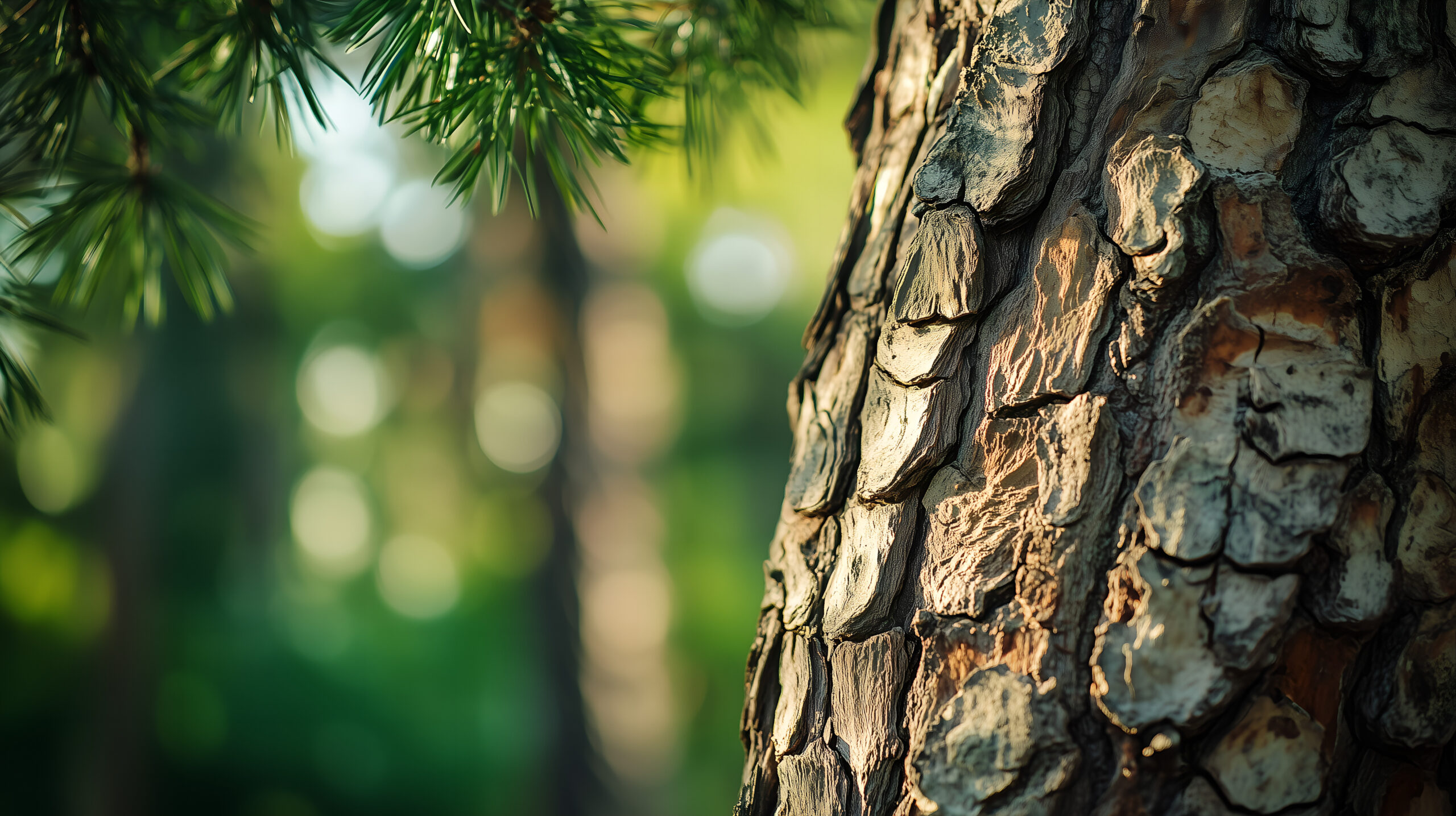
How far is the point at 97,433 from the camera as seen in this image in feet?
13.2

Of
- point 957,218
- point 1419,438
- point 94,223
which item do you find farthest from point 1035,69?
point 94,223

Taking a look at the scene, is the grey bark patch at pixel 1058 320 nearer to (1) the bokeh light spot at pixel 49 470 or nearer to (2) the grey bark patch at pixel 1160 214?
(2) the grey bark patch at pixel 1160 214

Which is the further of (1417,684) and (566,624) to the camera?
(566,624)

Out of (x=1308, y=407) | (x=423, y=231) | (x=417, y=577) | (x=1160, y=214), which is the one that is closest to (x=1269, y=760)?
(x=1308, y=407)

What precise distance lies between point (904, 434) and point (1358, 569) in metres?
0.24

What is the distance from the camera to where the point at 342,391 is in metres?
7.32

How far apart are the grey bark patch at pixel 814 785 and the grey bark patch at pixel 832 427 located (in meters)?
0.16

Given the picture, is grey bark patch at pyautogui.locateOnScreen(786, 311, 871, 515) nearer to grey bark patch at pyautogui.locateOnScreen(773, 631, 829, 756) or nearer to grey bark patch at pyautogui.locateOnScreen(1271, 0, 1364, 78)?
grey bark patch at pyautogui.locateOnScreen(773, 631, 829, 756)

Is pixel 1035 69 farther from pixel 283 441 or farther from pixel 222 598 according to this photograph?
pixel 283 441

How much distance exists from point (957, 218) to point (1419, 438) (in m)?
0.28

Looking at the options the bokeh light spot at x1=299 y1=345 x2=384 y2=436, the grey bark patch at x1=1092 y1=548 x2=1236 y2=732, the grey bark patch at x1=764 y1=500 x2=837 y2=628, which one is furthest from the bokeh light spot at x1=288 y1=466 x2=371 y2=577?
the grey bark patch at x1=1092 y1=548 x2=1236 y2=732

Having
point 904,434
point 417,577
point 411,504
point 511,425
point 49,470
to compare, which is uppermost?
point 904,434

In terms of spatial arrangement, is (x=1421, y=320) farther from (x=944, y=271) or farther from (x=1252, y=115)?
(x=944, y=271)

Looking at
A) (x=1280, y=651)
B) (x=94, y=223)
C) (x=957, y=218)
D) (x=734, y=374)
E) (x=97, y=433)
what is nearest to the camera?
(x=1280, y=651)
